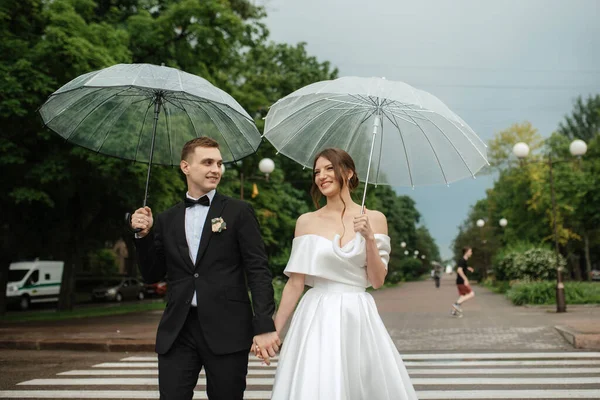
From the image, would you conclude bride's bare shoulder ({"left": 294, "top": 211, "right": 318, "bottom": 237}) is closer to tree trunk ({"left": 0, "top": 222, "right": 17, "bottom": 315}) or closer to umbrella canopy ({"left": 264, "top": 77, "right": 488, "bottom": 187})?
umbrella canopy ({"left": 264, "top": 77, "right": 488, "bottom": 187})

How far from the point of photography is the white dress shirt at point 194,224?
3922mm

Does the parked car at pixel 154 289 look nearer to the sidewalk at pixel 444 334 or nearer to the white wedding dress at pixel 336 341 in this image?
the sidewalk at pixel 444 334

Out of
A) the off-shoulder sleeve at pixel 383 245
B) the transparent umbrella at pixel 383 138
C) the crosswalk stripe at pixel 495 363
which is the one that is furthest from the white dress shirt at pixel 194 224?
the crosswalk stripe at pixel 495 363

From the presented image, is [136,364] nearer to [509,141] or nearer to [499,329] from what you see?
[499,329]

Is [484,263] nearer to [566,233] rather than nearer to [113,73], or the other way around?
[566,233]

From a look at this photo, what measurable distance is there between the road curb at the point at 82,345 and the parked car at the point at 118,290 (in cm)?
2669

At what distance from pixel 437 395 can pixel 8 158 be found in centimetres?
1333

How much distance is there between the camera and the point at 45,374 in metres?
9.84

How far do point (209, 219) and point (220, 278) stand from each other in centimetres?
35

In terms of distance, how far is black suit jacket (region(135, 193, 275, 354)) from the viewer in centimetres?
377

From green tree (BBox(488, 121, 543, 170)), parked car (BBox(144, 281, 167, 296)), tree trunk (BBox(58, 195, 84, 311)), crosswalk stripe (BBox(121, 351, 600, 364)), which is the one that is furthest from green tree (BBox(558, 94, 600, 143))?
crosswalk stripe (BBox(121, 351, 600, 364))

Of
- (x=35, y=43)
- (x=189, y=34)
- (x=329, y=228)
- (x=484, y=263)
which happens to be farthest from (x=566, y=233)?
(x=329, y=228)

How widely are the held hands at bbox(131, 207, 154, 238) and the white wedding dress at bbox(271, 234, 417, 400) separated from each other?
2.87 feet

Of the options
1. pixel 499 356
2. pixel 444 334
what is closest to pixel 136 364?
pixel 499 356
